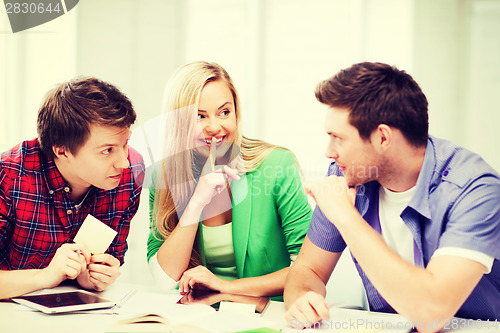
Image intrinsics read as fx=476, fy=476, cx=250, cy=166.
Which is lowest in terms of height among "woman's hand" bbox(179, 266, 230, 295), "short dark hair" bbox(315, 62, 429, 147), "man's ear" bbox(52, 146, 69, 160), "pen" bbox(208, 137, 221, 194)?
"woman's hand" bbox(179, 266, 230, 295)

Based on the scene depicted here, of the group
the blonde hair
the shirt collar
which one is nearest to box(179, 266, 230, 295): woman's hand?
the blonde hair

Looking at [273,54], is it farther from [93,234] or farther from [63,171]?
[93,234]

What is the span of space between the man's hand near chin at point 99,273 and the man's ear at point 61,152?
1.08 feet

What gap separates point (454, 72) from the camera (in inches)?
113

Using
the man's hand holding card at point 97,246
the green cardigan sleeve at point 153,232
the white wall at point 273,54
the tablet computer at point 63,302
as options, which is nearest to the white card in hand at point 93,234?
the man's hand holding card at point 97,246

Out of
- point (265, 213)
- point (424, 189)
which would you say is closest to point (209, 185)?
point (265, 213)

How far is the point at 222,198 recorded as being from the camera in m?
1.64

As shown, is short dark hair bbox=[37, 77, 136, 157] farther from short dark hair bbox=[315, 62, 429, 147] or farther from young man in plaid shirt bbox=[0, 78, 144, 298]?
short dark hair bbox=[315, 62, 429, 147]

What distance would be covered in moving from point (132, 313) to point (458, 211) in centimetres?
80

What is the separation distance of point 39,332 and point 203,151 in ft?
2.57

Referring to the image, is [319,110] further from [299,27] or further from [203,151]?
[203,151]

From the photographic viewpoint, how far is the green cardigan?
1.58 metres

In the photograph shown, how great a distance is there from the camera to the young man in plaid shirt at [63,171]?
139 centimetres

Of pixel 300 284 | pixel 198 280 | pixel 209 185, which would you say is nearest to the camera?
pixel 300 284
